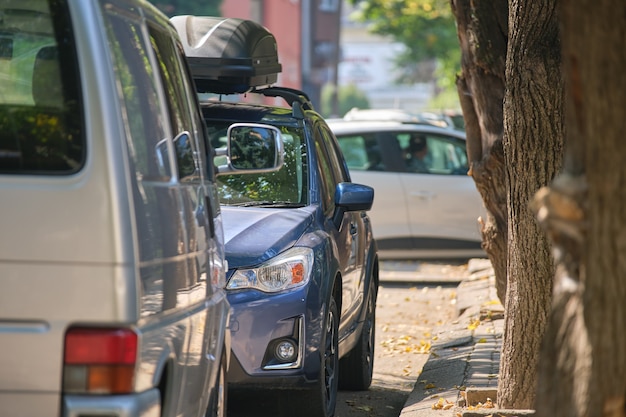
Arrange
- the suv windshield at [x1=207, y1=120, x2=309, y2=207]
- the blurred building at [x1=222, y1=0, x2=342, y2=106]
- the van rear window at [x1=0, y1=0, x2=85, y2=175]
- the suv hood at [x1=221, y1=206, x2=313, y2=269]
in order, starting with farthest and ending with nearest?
the blurred building at [x1=222, y1=0, x2=342, y2=106], the suv windshield at [x1=207, y1=120, x2=309, y2=207], the suv hood at [x1=221, y1=206, x2=313, y2=269], the van rear window at [x1=0, y1=0, x2=85, y2=175]

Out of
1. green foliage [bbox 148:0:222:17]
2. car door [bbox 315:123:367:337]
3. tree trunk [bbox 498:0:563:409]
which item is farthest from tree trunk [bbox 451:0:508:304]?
green foliage [bbox 148:0:222:17]

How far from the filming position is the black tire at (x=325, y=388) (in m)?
6.62

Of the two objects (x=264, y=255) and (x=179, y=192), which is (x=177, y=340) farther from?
(x=264, y=255)

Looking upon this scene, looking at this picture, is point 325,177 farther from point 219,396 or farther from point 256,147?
point 219,396

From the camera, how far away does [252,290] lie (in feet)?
21.1

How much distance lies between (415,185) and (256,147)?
828 centimetres

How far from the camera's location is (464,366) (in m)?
8.00


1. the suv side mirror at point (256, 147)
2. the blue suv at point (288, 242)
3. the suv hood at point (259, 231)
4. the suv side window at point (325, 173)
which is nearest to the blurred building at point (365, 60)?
the blue suv at point (288, 242)

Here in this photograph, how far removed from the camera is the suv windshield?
731 cm

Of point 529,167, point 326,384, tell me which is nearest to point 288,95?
point 326,384

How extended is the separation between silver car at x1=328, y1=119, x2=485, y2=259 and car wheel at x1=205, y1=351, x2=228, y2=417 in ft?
31.8

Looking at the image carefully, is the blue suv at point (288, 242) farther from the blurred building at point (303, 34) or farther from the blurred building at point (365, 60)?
the blurred building at point (365, 60)

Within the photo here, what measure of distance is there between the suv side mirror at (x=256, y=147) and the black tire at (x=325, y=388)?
917mm

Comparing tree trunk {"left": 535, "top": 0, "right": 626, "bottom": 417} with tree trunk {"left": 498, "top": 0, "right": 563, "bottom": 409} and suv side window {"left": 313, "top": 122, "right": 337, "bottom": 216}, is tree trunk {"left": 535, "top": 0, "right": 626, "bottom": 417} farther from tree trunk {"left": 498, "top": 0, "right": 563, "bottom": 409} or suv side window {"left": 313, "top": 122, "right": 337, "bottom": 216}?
suv side window {"left": 313, "top": 122, "right": 337, "bottom": 216}
